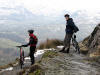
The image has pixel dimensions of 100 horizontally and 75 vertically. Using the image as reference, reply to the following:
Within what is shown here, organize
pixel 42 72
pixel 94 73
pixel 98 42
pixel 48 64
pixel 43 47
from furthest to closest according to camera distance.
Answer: pixel 43 47 → pixel 98 42 → pixel 48 64 → pixel 94 73 → pixel 42 72

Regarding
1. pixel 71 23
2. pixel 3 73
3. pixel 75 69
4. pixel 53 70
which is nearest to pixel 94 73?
Answer: pixel 75 69

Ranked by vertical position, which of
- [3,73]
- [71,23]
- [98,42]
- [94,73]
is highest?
[71,23]

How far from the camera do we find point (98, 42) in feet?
68.2

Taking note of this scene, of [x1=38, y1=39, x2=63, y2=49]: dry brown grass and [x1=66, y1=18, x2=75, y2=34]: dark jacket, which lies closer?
[x1=66, y1=18, x2=75, y2=34]: dark jacket

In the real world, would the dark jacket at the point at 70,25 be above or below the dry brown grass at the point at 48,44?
above

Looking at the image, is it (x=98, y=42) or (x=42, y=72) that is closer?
(x=42, y=72)

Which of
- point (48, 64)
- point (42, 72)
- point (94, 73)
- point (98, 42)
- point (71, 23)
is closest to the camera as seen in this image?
point (42, 72)

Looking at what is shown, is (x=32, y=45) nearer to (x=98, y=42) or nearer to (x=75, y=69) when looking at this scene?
(x=75, y=69)

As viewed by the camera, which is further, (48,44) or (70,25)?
(48,44)

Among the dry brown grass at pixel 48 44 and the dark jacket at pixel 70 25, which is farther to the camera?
the dry brown grass at pixel 48 44

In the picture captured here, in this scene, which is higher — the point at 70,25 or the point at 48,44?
the point at 70,25

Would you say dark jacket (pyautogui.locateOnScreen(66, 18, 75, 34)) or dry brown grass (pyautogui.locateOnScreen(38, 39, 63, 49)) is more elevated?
dark jacket (pyautogui.locateOnScreen(66, 18, 75, 34))

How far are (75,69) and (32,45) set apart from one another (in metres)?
4.71

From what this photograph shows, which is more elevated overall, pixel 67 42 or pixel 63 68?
pixel 67 42
